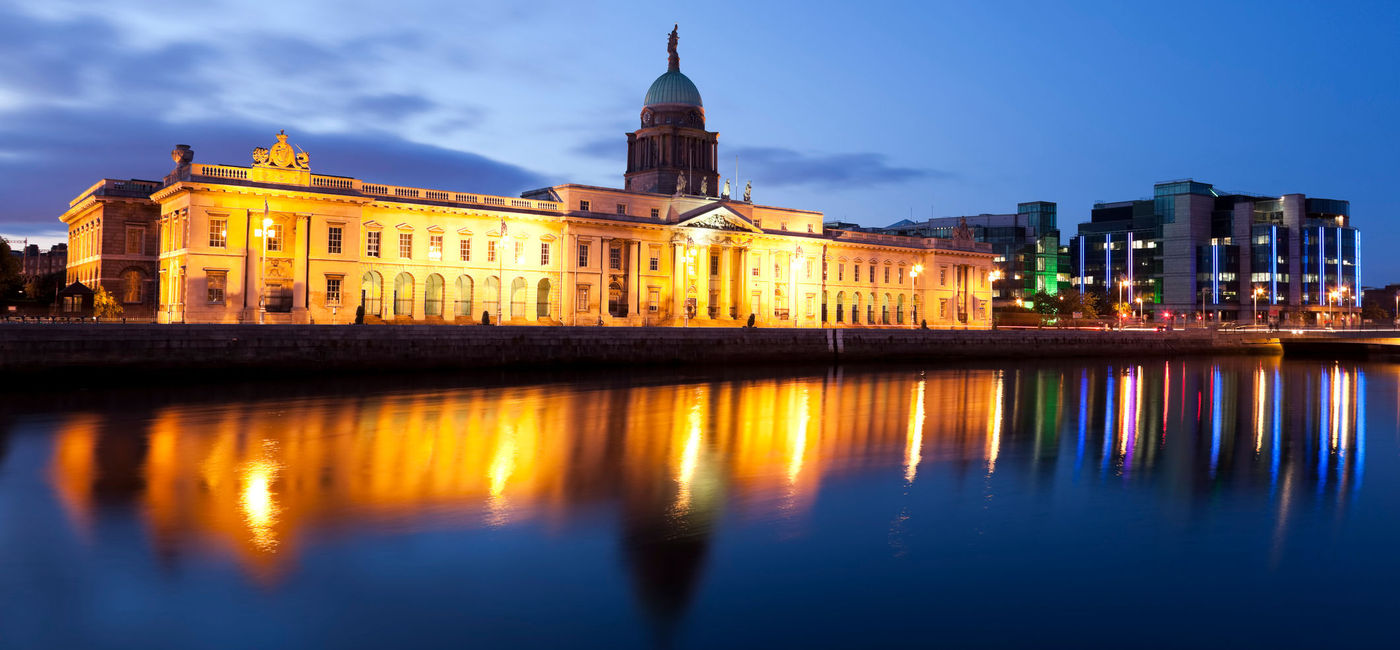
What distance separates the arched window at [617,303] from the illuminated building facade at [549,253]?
0.25 feet

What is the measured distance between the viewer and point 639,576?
11992 millimetres

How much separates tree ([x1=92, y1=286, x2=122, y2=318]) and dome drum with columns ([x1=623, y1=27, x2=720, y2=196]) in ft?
144

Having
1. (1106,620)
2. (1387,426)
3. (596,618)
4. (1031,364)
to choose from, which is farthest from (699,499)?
(1031,364)

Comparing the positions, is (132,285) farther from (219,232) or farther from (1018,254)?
(1018,254)

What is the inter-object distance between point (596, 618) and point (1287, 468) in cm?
1785

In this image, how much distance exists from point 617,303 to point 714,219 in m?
10.1

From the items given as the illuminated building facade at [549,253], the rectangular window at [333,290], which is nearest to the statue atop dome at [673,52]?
the illuminated building facade at [549,253]

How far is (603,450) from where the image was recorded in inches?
869

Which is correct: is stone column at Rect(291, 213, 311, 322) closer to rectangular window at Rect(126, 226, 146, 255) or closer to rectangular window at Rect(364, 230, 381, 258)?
rectangular window at Rect(364, 230, 381, 258)

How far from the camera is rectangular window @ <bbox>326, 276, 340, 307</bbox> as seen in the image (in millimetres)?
60031

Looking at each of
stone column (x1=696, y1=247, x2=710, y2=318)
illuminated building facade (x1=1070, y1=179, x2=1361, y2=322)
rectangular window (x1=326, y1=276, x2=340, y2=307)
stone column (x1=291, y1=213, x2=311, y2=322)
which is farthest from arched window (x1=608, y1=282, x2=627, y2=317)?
illuminated building facade (x1=1070, y1=179, x2=1361, y2=322)

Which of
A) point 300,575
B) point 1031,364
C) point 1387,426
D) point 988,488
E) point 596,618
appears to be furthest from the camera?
point 1031,364

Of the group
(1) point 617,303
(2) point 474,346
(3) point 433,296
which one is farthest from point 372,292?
(2) point 474,346

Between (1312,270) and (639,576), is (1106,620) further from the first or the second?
(1312,270)
